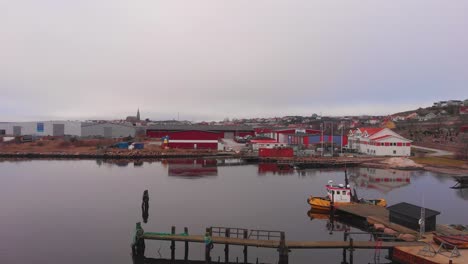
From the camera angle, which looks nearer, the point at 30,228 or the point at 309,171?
the point at 30,228

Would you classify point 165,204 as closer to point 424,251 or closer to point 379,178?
point 424,251

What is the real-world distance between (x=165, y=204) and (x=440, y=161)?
1689 inches

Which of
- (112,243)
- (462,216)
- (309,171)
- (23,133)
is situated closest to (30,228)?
(112,243)

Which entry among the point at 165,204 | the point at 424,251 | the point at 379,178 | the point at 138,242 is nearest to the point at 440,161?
the point at 379,178

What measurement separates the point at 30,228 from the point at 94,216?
12.6 ft

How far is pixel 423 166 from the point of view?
50.2 m

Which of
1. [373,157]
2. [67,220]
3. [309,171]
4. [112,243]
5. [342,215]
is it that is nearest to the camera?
[112,243]

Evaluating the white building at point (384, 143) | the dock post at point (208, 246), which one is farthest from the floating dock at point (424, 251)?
the white building at point (384, 143)

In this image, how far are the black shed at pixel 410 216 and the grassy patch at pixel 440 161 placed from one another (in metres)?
35.4

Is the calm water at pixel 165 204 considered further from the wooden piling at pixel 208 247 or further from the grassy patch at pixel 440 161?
the grassy patch at pixel 440 161

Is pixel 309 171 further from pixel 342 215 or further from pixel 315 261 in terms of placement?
pixel 315 261

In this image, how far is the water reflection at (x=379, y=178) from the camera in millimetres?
37188

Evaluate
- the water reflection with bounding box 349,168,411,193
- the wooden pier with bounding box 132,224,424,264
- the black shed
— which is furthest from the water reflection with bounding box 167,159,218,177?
the black shed

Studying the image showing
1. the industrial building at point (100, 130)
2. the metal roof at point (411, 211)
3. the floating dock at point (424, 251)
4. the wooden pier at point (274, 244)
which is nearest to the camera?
the floating dock at point (424, 251)
